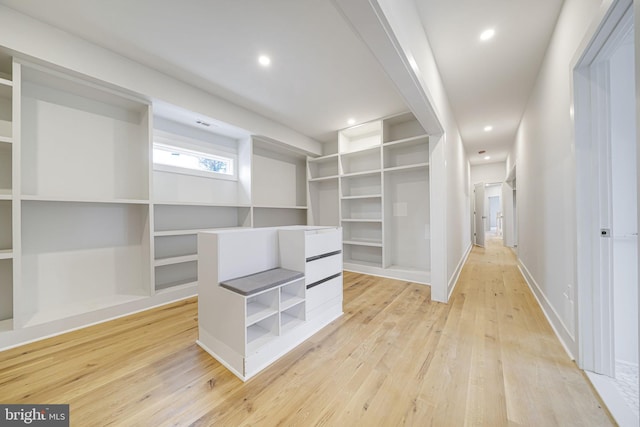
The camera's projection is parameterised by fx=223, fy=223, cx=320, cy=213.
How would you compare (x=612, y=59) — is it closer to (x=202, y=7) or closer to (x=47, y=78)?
(x=202, y=7)

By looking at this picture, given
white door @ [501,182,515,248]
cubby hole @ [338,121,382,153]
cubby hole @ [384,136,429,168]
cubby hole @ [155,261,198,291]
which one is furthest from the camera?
white door @ [501,182,515,248]

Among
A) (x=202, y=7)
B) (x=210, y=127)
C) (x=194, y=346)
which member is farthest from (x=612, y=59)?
(x=210, y=127)

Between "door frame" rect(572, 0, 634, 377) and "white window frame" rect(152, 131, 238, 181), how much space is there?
387 centimetres

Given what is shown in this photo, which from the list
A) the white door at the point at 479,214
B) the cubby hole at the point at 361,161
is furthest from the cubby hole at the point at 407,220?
the white door at the point at 479,214

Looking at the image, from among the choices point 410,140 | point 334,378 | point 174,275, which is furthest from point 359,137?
point 334,378

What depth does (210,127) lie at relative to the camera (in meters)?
3.21

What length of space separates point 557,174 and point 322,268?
2.22 meters

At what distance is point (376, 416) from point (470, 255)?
579cm

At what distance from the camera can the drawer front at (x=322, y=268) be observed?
1.96m

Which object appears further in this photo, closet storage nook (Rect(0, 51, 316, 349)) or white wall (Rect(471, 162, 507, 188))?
white wall (Rect(471, 162, 507, 188))

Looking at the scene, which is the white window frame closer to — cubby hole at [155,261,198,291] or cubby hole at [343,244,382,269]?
cubby hole at [155,261,198,291]

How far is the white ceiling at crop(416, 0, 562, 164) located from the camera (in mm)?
1815

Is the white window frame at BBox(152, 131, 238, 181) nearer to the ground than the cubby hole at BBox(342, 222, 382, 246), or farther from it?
farther from it

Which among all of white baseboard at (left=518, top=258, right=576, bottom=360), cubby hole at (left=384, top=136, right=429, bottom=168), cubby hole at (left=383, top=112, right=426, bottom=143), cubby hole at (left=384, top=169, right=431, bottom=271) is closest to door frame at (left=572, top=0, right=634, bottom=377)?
white baseboard at (left=518, top=258, right=576, bottom=360)
